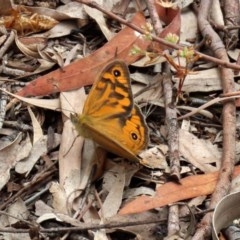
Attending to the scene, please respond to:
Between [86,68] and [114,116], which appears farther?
[86,68]

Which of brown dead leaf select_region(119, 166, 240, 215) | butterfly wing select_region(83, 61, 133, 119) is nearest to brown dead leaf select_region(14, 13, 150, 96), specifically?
butterfly wing select_region(83, 61, 133, 119)

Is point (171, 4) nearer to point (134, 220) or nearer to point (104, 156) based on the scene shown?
point (104, 156)

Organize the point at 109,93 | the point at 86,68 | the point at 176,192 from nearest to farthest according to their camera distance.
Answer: the point at 176,192, the point at 109,93, the point at 86,68

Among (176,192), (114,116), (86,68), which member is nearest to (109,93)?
(114,116)

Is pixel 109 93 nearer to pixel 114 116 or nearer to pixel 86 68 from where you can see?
pixel 114 116

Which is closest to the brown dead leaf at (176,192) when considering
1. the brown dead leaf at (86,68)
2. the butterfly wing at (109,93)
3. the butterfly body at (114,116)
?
the butterfly body at (114,116)

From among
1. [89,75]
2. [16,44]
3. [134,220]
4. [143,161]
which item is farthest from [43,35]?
[134,220]

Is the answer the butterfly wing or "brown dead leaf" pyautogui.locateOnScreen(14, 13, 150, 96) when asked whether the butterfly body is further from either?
"brown dead leaf" pyautogui.locateOnScreen(14, 13, 150, 96)

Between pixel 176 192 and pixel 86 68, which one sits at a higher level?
pixel 86 68
